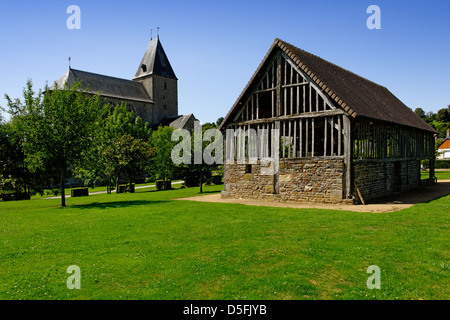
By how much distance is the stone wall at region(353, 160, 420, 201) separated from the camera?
56.6 ft

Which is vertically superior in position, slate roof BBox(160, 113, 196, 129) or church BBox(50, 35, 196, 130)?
church BBox(50, 35, 196, 130)

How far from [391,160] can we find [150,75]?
60.8 meters

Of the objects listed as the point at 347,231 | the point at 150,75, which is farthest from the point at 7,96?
the point at 150,75

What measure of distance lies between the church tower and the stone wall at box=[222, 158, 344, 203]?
2138 inches

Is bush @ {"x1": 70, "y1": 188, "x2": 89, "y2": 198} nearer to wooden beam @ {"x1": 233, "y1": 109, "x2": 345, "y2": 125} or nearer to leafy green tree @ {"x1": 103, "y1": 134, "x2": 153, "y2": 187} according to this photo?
leafy green tree @ {"x1": 103, "y1": 134, "x2": 153, "y2": 187}

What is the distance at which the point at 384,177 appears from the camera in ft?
65.6

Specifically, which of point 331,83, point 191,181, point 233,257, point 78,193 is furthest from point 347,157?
point 78,193

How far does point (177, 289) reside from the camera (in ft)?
19.0

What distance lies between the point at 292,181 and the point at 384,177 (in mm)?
6618

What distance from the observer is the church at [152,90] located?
214 feet

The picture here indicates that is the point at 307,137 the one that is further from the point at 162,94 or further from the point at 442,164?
the point at 162,94
